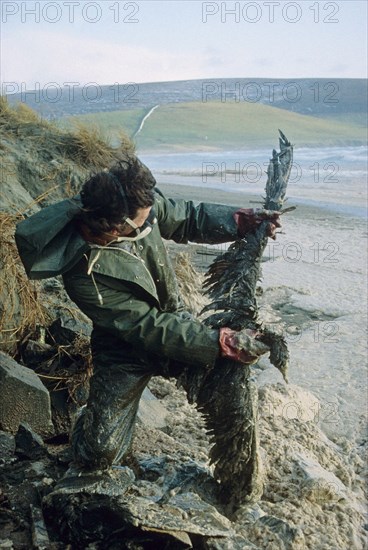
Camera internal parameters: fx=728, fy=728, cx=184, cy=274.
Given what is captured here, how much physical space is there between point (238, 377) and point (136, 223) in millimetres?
894

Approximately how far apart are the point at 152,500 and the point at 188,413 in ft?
5.34

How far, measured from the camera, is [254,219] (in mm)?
3459

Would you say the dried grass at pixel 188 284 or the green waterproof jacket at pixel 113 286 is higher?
the green waterproof jacket at pixel 113 286

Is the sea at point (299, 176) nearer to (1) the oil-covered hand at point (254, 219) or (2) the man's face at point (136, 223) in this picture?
(1) the oil-covered hand at point (254, 219)

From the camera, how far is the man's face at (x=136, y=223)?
119 inches

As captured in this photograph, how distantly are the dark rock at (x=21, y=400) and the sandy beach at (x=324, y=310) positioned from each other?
1633 mm

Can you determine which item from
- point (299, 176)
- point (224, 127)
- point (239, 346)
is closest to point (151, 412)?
point (239, 346)

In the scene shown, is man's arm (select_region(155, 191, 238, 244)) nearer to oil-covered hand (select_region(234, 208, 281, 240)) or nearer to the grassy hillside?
oil-covered hand (select_region(234, 208, 281, 240))

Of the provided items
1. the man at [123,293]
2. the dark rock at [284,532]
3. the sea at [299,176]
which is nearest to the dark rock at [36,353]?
the man at [123,293]

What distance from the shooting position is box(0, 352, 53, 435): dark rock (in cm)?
410

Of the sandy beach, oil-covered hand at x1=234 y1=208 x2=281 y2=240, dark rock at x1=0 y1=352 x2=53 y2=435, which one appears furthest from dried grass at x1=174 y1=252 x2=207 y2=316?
oil-covered hand at x1=234 y1=208 x2=281 y2=240

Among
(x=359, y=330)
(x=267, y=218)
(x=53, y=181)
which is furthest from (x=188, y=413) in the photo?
(x=53, y=181)

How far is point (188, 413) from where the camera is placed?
16.3 ft

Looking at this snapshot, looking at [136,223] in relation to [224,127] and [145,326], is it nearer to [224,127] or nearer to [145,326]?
[145,326]
